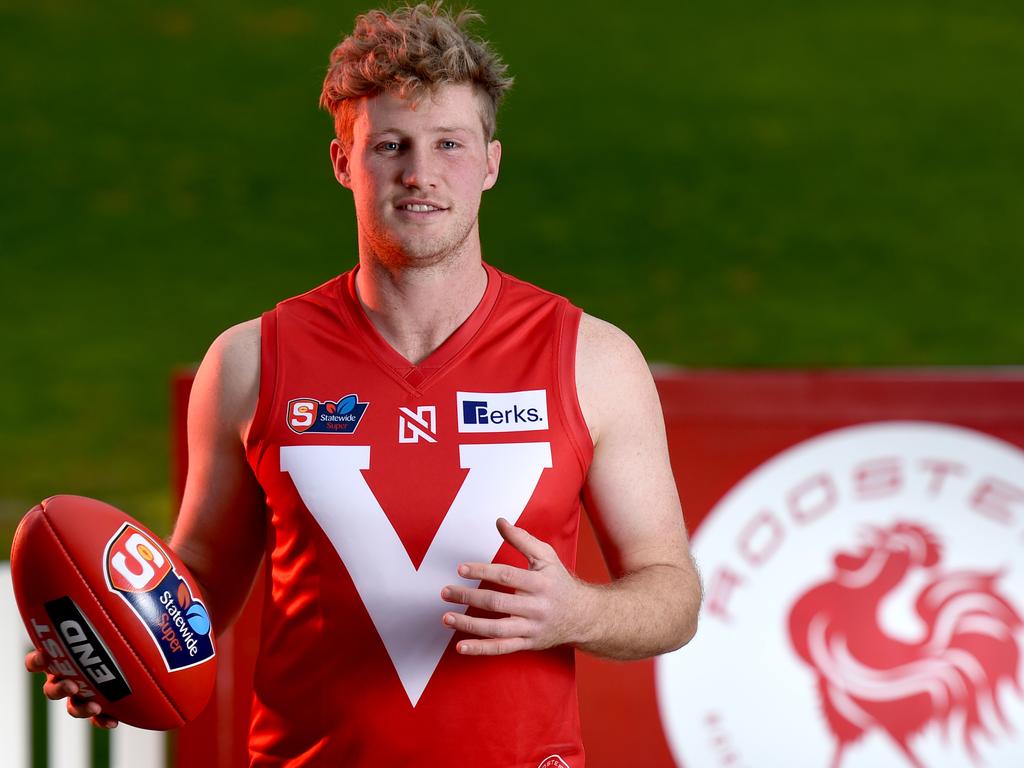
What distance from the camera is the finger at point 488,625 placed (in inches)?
75.6

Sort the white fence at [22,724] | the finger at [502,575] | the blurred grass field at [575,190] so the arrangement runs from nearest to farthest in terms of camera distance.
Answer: the finger at [502,575], the white fence at [22,724], the blurred grass field at [575,190]

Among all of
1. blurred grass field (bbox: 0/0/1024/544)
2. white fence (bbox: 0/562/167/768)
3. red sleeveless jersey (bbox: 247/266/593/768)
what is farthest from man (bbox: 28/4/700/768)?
blurred grass field (bbox: 0/0/1024/544)

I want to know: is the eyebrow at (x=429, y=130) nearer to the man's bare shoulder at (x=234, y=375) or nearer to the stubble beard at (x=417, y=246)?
the stubble beard at (x=417, y=246)

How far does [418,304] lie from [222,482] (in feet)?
1.53

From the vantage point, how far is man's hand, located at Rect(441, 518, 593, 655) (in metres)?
1.92

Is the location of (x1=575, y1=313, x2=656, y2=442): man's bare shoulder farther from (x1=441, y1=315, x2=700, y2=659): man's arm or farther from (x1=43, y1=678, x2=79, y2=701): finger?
(x1=43, y1=678, x2=79, y2=701): finger

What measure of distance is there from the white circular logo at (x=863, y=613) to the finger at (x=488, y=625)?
6.12 feet

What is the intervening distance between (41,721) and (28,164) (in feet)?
34.2

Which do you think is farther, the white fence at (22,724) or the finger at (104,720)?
the white fence at (22,724)

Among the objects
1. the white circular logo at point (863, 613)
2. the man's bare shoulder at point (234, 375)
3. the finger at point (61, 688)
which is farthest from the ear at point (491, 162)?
the white circular logo at point (863, 613)

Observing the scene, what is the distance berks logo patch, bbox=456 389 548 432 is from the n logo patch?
0.35 feet

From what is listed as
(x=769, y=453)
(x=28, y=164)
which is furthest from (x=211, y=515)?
(x=28, y=164)

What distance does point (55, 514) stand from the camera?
89.0 inches

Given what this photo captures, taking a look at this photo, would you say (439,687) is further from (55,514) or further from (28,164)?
(28,164)
